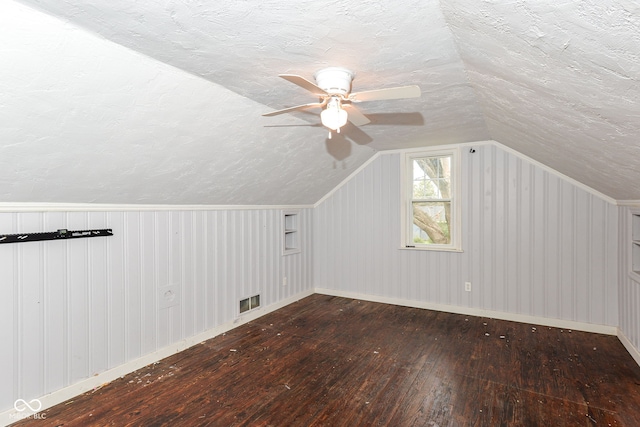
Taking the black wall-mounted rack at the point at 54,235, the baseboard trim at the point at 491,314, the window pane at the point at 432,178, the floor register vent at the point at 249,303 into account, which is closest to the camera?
the black wall-mounted rack at the point at 54,235

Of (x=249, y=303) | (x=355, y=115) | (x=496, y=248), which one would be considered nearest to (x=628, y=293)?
(x=496, y=248)

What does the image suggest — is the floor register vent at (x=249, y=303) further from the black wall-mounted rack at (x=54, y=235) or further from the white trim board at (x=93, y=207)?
the black wall-mounted rack at (x=54, y=235)

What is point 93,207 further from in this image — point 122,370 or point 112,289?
point 122,370

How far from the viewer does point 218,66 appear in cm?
205

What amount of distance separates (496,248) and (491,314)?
87 cm

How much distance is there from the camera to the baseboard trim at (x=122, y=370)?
232 cm

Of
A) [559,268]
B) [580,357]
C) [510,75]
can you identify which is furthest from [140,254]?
[559,268]

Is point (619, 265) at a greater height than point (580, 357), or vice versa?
point (619, 265)

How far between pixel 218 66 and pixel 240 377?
2.49m

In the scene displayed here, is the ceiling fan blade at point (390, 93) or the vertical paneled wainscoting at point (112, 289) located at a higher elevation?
the ceiling fan blade at point (390, 93)

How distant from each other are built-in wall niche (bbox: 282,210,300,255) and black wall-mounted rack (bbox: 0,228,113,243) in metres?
2.70

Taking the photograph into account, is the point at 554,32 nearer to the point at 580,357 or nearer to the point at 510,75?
the point at 510,75

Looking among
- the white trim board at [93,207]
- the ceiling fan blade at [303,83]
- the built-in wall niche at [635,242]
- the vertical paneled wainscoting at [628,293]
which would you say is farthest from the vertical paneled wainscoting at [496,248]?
the ceiling fan blade at [303,83]

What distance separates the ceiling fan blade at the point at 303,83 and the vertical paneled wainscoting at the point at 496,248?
3093 mm
